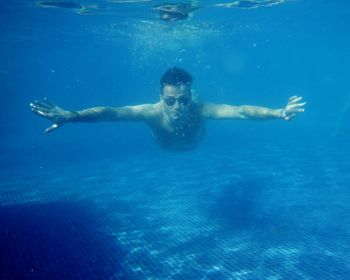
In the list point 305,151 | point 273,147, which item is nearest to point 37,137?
point 273,147

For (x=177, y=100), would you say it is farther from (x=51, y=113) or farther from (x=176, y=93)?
(x=51, y=113)

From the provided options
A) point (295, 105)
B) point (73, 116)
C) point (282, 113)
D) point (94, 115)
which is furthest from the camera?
point (94, 115)

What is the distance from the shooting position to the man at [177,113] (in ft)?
30.6

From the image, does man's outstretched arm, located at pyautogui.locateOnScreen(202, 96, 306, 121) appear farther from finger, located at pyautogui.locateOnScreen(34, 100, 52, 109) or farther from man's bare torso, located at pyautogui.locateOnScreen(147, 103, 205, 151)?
finger, located at pyautogui.locateOnScreen(34, 100, 52, 109)

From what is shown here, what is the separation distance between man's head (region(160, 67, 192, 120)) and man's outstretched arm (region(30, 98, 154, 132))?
0.72 meters

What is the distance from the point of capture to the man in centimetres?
931

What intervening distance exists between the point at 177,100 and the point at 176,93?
0.69ft

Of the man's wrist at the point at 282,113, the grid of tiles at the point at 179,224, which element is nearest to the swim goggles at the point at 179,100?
the man's wrist at the point at 282,113

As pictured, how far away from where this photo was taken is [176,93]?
9914 millimetres

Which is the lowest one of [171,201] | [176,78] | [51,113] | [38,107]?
[171,201]

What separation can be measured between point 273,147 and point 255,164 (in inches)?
243

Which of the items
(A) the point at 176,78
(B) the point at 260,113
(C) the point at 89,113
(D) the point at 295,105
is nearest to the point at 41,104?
(C) the point at 89,113

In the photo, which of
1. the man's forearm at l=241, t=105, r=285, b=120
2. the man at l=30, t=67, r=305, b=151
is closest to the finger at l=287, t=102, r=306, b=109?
the man's forearm at l=241, t=105, r=285, b=120

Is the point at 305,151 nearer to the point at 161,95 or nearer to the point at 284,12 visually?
the point at 284,12
